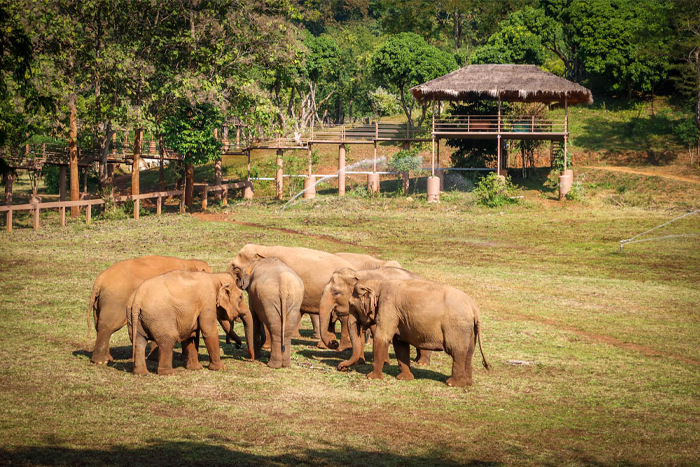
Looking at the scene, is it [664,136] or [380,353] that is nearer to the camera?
[380,353]

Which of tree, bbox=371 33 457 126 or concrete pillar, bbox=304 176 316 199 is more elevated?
tree, bbox=371 33 457 126

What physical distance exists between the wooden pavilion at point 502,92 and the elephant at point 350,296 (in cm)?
3180

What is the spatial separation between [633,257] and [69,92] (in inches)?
1075

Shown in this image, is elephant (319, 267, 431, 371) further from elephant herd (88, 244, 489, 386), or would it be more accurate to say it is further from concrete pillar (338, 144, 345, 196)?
concrete pillar (338, 144, 345, 196)

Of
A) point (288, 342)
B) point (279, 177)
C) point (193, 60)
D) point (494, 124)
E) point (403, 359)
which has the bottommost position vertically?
point (403, 359)

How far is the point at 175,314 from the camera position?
44.9 ft

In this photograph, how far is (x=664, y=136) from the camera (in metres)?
62.4

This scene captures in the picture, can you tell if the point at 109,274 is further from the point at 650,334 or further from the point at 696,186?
the point at 696,186

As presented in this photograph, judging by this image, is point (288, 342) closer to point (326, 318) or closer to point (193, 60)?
point (326, 318)

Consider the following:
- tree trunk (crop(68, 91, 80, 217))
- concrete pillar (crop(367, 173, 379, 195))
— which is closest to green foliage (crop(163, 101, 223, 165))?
A: tree trunk (crop(68, 91, 80, 217))

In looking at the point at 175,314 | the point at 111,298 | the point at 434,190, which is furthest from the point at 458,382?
the point at 434,190

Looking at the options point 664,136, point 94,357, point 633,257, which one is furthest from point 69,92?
point 664,136

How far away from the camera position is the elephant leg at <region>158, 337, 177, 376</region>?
13602 mm

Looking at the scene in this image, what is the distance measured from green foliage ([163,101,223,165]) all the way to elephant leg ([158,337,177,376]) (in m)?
31.7
